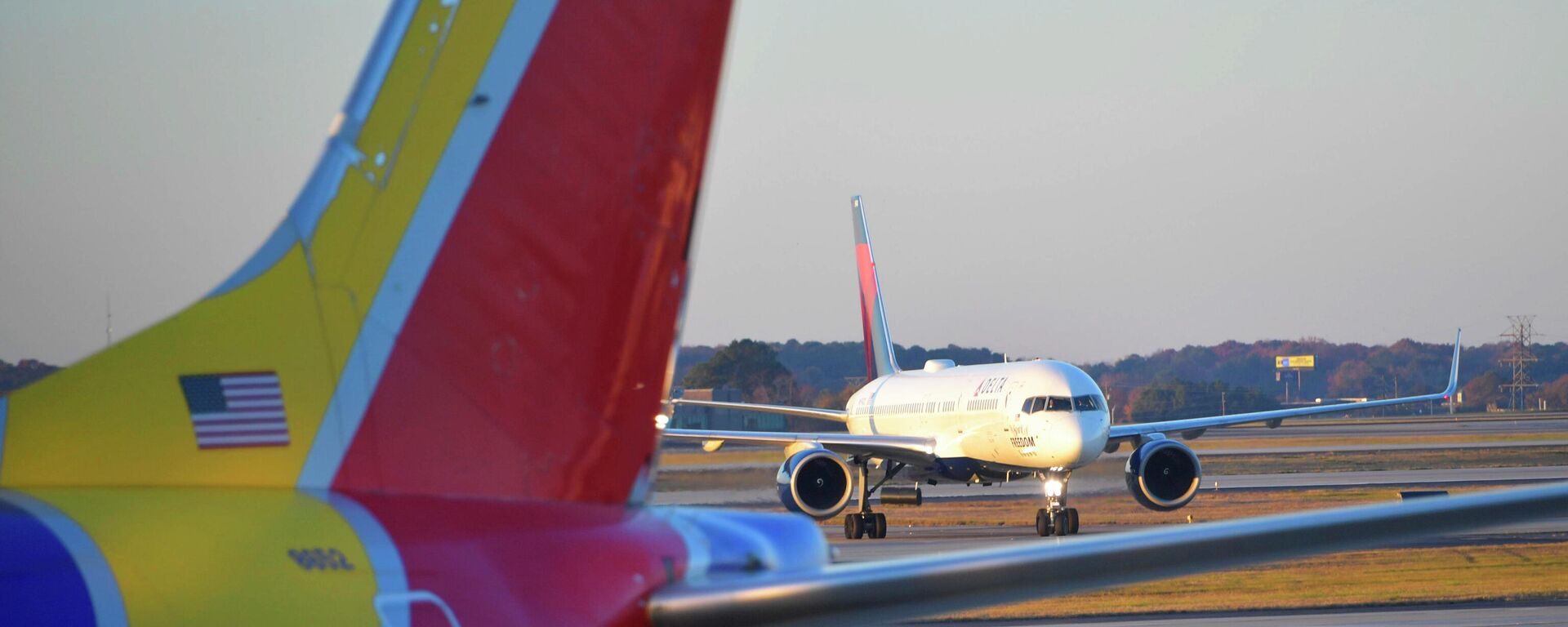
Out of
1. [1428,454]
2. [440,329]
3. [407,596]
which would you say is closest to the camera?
[407,596]

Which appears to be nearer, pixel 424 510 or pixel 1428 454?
pixel 424 510

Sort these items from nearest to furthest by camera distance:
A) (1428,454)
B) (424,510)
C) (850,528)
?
(424,510), (850,528), (1428,454)

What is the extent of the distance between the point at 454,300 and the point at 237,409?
0.43 m

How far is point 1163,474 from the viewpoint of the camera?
1933 cm

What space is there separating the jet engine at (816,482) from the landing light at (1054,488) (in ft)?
8.39

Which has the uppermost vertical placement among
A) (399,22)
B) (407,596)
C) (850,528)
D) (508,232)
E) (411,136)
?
(399,22)

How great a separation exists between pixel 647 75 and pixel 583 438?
0.71 m

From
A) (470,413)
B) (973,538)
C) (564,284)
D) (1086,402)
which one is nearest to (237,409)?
(470,413)

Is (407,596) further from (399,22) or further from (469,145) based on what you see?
(399,22)

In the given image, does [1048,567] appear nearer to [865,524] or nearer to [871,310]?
[865,524]

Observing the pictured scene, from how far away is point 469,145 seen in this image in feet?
9.41

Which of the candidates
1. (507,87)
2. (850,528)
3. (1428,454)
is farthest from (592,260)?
(1428,454)

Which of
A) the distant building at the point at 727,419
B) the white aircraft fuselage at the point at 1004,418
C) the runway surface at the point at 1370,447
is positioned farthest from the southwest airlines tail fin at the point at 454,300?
the runway surface at the point at 1370,447

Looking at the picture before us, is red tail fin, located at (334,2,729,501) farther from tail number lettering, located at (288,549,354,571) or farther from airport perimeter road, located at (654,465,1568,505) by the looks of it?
airport perimeter road, located at (654,465,1568,505)
